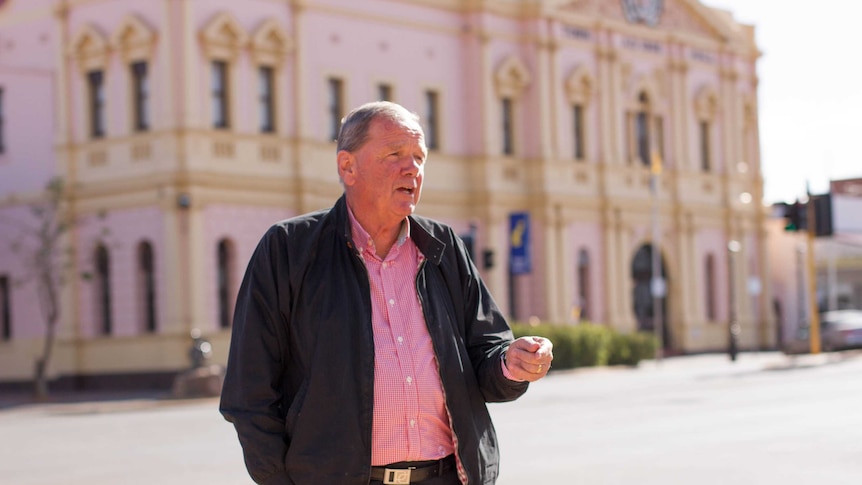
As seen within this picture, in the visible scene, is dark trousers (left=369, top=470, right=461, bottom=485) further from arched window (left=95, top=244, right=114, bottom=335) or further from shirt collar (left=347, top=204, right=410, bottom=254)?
arched window (left=95, top=244, right=114, bottom=335)

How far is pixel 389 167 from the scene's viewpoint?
16.0 feet

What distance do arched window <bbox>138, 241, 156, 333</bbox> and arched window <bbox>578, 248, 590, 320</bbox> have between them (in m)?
15.3

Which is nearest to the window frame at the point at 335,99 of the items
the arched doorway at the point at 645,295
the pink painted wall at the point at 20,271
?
the pink painted wall at the point at 20,271

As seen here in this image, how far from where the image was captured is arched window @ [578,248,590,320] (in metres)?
45.0

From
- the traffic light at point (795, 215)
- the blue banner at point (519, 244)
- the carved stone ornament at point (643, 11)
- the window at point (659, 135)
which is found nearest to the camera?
the traffic light at point (795, 215)

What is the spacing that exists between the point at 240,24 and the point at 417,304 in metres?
31.2

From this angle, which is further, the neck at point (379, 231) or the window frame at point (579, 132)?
the window frame at point (579, 132)

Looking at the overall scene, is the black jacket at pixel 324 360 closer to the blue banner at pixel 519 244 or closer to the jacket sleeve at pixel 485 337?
the jacket sleeve at pixel 485 337

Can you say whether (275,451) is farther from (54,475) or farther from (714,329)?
(714,329)

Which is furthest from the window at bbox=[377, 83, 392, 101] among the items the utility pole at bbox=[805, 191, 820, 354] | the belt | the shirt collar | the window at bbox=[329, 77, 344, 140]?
the belt

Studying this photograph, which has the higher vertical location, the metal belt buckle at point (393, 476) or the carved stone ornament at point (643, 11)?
the carved stone ornament at point (643, 11)

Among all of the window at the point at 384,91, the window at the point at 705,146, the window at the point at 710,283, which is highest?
the window at the point at 384,91

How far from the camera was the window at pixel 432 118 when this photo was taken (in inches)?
1622

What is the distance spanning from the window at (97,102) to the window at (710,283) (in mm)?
23410
